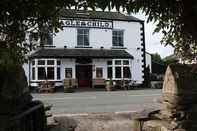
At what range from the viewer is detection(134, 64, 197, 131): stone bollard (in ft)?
27.1

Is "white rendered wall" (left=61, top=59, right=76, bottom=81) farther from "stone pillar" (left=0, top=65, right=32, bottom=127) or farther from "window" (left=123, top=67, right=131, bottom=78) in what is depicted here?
"stone pillar" (left=0, top=65, right=32, bottom=127)

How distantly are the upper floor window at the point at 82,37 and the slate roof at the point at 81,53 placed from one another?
749mm

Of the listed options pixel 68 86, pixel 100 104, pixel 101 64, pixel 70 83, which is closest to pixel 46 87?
pixel 68 86

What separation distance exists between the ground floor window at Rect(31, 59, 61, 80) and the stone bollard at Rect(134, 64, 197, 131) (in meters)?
32.7

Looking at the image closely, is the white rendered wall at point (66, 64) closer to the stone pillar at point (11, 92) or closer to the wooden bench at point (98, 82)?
the wooden bench at point (98, 82)

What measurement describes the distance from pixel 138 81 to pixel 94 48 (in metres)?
5.45

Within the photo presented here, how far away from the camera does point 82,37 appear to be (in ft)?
140

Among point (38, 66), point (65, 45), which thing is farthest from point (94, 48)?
point (38, 66)

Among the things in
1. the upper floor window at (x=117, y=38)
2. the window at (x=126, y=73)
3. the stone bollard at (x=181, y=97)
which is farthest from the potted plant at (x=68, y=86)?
the stone bollard at (x=181, y=97)

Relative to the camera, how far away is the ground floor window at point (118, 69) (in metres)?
43.4

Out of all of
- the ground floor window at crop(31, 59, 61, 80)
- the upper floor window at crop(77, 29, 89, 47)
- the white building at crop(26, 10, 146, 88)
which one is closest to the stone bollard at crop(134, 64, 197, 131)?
the white building at crop(26, 10, 146, 88)

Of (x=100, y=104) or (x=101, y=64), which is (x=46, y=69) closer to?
(x=101, y=64)

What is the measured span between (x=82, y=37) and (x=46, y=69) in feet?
15.2

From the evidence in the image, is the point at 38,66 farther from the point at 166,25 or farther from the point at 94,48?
the point at 166,25
